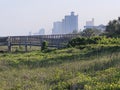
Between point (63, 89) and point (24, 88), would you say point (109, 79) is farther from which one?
point (24, 88)

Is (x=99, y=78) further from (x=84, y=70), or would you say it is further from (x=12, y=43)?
(x=12, y=43)

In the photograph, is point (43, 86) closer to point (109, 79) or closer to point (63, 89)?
point (63, 89)

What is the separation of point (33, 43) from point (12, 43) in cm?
Result: 271

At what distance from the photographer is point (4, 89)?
38.5ft

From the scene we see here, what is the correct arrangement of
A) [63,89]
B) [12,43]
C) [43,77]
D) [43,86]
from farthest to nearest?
[12,43], [43,77], [43,86], [63,89]

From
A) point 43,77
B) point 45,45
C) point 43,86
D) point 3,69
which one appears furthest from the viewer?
point 45,45

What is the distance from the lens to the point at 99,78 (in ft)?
37.8

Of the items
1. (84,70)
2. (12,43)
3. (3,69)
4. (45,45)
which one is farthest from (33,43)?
(84,70)

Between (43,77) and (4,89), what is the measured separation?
2.33 m

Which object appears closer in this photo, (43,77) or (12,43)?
(43,77)

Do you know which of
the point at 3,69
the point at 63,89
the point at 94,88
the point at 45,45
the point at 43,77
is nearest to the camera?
the point at 94,88

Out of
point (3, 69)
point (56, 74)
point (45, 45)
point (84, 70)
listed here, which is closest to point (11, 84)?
point (56, 74)

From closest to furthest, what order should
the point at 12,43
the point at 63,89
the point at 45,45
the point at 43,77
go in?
the point at 63,89 → the point at 43,77 → the point at 45,45 → the point at 12,43

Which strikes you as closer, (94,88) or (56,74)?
(94,88)
